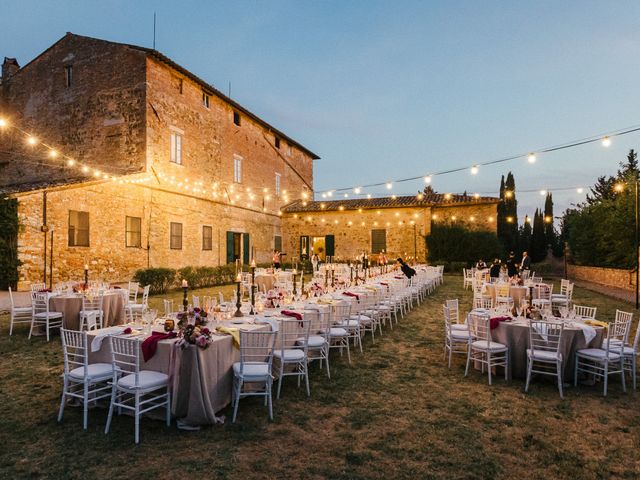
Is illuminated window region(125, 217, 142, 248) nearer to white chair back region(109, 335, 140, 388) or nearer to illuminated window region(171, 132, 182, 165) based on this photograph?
illuminated window region(171, 132, 182, 165)

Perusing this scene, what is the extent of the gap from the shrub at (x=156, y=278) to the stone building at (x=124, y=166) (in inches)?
48.4

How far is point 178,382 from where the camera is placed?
3.77m

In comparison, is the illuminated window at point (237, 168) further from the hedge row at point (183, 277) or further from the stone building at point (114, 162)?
the hedge row at point (183, 277)

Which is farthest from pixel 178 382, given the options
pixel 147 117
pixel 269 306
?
pixel 147 117

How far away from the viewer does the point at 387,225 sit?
22516mm

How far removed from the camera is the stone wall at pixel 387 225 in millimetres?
21531

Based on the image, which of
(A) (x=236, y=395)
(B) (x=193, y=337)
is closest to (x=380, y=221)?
(A) (x=236, y=395)

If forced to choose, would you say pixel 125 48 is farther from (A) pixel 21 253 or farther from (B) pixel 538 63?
(B) pixel 538 63

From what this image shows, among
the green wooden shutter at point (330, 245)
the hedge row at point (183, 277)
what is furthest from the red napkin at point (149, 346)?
the green wooden shutter at point (330, 245)

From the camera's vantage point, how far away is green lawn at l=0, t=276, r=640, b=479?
121 inches

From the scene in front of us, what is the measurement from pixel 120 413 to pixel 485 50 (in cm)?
1985

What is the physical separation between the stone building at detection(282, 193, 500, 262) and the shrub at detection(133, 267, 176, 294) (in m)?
11.0

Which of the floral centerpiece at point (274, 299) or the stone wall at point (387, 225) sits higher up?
the stone wall at point (387, 225)

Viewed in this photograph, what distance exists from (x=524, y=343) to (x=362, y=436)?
109 inches
